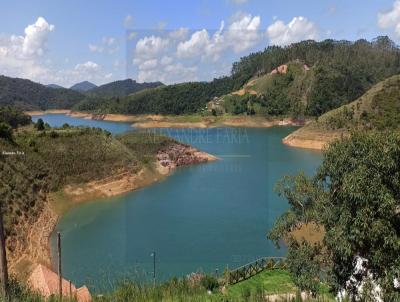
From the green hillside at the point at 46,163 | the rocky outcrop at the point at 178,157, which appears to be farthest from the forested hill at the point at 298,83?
the green hillside at the point at 46,163

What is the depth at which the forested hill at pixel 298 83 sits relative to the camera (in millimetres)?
104750

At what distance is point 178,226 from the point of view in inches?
1102

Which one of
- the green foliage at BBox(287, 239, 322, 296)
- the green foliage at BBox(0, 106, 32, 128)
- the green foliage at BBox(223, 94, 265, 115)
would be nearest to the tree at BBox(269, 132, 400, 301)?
the green foliage at BBox(287, 239, 322, 296)

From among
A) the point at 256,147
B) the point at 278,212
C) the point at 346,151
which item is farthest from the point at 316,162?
the point at 346,151

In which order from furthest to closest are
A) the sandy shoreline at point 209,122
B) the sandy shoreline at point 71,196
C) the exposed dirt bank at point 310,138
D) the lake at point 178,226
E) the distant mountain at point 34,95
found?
the distant mountain at point 34,95, the sandy shoreline at point 209,122, the exposed dirt bank at point 310,138, the sandy shoreline at point 71,196, the lake at point 178,226

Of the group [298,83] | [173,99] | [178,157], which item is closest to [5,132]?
[178,157]

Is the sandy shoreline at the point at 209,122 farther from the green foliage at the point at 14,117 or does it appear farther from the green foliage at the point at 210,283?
the green foliage at the point at 210,283

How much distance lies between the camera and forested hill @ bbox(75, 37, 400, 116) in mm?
104750

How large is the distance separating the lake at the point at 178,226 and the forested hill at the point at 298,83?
195ft

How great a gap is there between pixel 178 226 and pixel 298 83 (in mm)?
89599

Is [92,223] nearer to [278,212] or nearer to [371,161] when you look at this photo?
[278,212]

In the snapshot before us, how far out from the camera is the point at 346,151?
12711 millimetres

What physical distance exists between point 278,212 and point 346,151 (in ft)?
Answer: 58.3

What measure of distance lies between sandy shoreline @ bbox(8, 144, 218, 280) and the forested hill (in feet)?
184
